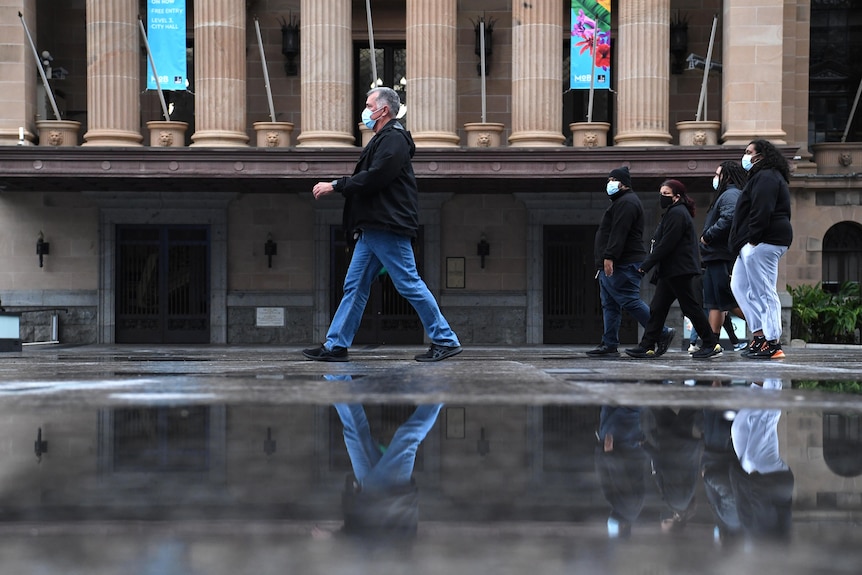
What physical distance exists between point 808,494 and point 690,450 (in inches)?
32.5

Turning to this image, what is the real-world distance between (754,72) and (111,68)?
13043 mm

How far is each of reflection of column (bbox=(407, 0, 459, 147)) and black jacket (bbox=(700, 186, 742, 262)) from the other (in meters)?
11.1

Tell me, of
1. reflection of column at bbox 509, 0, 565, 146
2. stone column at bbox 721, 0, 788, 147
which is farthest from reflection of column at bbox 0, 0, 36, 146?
stone column at bbox 721, 0, 788, 147

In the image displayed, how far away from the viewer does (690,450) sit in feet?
13.1

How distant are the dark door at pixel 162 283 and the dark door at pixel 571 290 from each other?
24.9ft

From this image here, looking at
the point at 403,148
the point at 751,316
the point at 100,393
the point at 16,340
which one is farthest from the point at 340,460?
the point at 16,340

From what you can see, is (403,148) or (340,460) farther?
(403,148)

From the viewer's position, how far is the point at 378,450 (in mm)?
4043

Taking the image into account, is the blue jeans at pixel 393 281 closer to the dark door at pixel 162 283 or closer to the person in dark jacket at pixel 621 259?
the person in dark jacket at pixel 621 259

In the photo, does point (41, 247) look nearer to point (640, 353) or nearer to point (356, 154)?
point (356, 154)

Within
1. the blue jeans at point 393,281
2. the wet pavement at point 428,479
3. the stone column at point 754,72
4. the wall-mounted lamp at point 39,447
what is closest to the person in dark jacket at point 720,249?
the blue jeans at point 393,281

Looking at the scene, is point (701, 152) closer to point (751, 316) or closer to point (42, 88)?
point (751, 316)

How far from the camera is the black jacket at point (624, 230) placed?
11.7 m

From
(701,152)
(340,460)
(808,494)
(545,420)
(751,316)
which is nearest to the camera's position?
(808,494)
